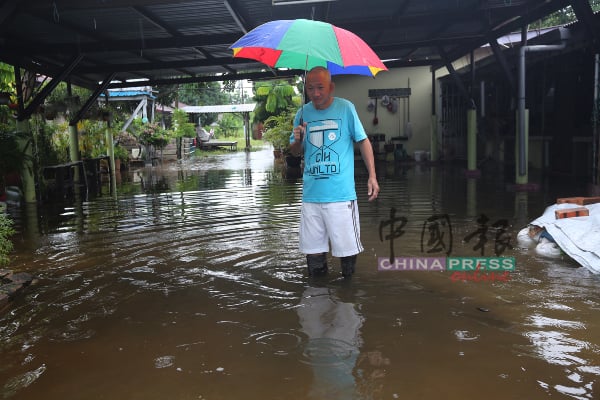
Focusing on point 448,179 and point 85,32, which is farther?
point 448,179

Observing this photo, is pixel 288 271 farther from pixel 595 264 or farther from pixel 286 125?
pixel 286 125

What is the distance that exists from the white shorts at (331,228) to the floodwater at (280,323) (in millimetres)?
320

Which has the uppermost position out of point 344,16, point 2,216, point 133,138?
point 344,16

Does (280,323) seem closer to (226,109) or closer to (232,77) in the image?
(232,77)

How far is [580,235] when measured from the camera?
197 inches

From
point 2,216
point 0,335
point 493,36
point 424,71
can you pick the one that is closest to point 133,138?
point 424,71

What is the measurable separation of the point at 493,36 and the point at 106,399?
11.1 metres

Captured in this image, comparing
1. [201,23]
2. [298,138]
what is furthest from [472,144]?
[298,138]

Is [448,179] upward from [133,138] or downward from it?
downward

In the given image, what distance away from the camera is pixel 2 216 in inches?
200

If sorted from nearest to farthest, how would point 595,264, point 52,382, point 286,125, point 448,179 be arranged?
point 52,382 → point 595,264 → point 448,179 → point 286,125

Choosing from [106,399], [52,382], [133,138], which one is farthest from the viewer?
[133,138]

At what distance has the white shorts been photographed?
433 centimetres

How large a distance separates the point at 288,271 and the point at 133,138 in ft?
68.8
